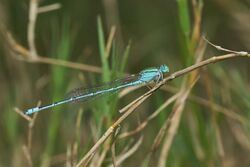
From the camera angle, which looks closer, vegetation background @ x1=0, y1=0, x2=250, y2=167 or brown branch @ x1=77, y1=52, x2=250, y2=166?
brown branch @ x1=77, y1=52, x2=250, y2=166

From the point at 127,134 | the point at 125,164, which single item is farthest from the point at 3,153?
the point at 127,134

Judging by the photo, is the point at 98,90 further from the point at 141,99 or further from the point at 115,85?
the point at 141,99

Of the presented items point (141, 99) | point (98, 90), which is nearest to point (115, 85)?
point (98, 90)

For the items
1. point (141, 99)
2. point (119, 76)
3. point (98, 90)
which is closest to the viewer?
point (141, 99)

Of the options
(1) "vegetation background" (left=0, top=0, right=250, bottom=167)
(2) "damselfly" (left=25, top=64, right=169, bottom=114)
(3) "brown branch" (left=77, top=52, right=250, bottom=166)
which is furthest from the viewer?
(1) "vegetation background" (left=0, top=0, right=250, bottom=167)

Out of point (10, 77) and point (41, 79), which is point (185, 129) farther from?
point (10, 77)

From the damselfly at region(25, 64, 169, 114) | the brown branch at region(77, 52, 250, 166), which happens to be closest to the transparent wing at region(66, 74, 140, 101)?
the damselfly at region(25, 64, 169, 114)

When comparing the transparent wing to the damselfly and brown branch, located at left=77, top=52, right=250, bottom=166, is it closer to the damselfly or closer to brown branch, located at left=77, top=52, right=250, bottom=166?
the damselfly
